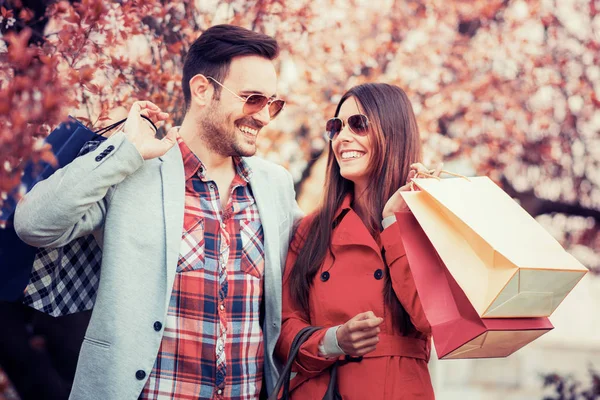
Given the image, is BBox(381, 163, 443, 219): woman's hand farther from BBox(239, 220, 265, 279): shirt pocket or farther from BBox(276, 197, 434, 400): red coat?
BBox(239, 220, 265, 279): shirt pocket

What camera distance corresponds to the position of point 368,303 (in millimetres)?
2820

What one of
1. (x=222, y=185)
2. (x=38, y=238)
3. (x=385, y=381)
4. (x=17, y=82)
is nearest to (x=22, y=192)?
(x=38, y=238)

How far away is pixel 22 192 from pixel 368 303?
1535 millimetres

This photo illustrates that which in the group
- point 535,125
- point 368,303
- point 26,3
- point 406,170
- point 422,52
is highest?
point 422,52

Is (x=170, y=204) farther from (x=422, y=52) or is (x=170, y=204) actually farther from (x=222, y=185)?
(x=422, y=52)

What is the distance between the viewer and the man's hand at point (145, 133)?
2699 mm

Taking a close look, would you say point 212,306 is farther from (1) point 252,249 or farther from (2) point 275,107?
(2) point 275,107

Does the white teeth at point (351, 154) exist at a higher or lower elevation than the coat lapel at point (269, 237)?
higher

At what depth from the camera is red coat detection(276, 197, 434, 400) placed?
2.73m

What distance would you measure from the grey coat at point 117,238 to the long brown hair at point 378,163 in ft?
2.13

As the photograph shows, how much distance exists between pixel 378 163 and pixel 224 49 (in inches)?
38.6

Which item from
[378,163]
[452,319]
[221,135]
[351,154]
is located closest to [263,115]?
[221,135]

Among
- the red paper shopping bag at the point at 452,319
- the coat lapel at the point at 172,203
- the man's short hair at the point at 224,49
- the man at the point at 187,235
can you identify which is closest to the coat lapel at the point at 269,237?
the man at the point at 187,235

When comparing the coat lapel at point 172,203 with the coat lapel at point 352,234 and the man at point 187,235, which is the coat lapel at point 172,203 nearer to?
the man at point 187,235
